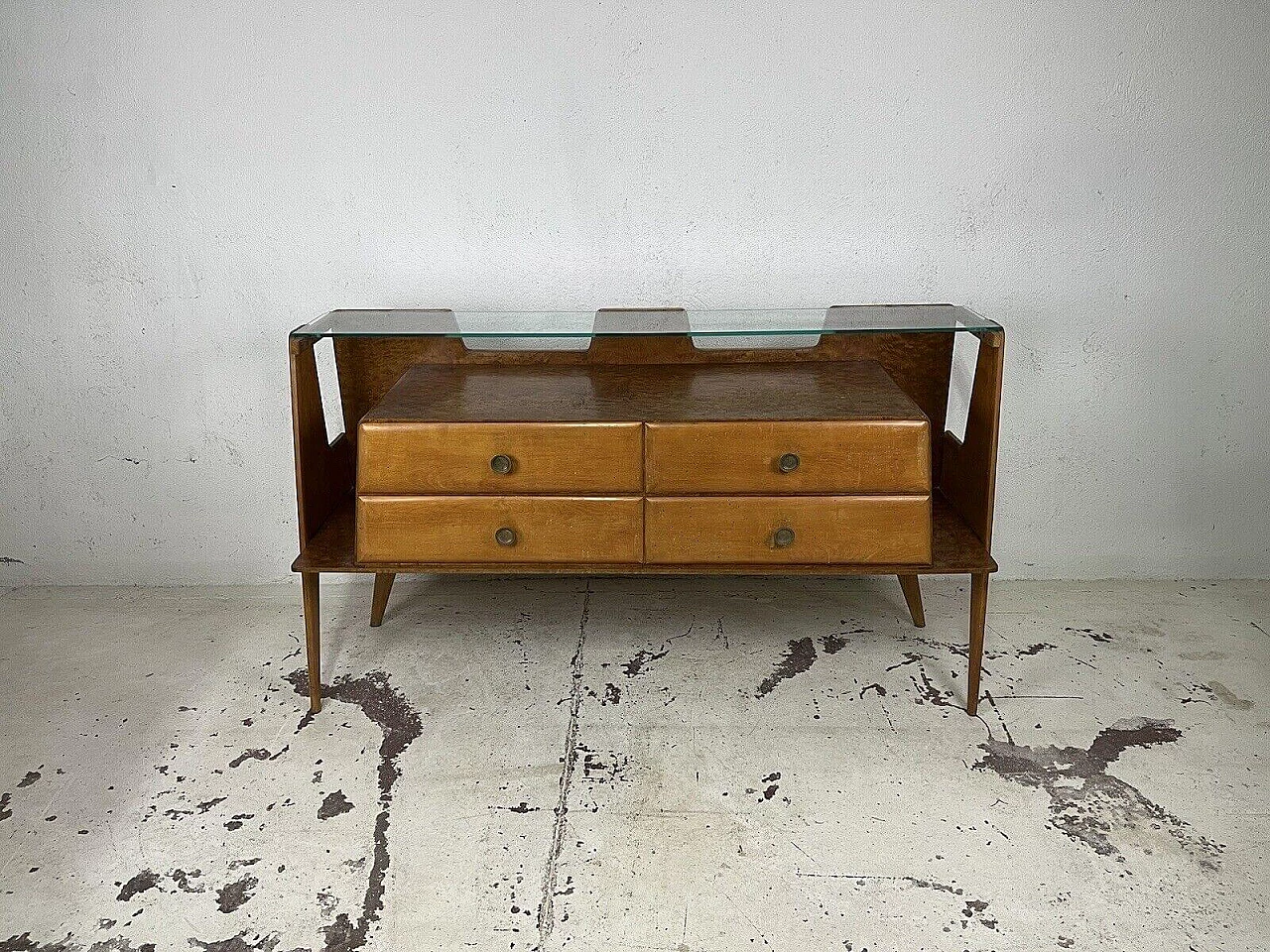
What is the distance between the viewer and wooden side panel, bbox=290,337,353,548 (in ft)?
7.93

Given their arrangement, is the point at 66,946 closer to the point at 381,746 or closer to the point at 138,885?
the point at 138,885

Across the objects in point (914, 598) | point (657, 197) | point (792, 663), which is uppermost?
point (657, 197)

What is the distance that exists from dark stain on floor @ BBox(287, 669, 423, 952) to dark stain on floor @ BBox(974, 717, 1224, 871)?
4.00 feet

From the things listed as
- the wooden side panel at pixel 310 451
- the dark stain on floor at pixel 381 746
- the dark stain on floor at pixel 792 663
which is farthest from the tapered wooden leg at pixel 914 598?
the wooden side panel at pixel 310 451

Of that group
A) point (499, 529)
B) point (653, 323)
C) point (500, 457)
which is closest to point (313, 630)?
point (499, 529)

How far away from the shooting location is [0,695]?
2668mm

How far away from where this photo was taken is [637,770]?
91.4 inches

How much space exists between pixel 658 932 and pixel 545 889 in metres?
0.23

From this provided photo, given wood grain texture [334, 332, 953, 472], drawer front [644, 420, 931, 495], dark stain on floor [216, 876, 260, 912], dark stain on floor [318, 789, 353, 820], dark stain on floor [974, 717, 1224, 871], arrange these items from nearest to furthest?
dark stain on floor [216, 876, 260, 912], dark stain on floor [974, 717, 1224, 871], dark stain on floor [318, 789, 353, 820], drawer front [644, 420, 931, 495], wood grain texture [334, 332, 953, 472]

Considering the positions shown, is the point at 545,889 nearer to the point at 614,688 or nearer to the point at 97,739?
the point at 614,688

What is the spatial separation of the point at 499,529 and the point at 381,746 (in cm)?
55

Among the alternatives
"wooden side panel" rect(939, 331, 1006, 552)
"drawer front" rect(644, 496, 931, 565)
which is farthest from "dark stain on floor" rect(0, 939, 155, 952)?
"wooden side panel" rect(939, 331, 1006, 552)

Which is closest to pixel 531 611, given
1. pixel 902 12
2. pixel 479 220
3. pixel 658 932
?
pixel 479 220

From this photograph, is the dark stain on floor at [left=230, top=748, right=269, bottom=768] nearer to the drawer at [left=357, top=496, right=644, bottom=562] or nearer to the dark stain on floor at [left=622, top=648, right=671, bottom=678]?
the drawer at [left=357, top=496, right=644, bottom=562]
